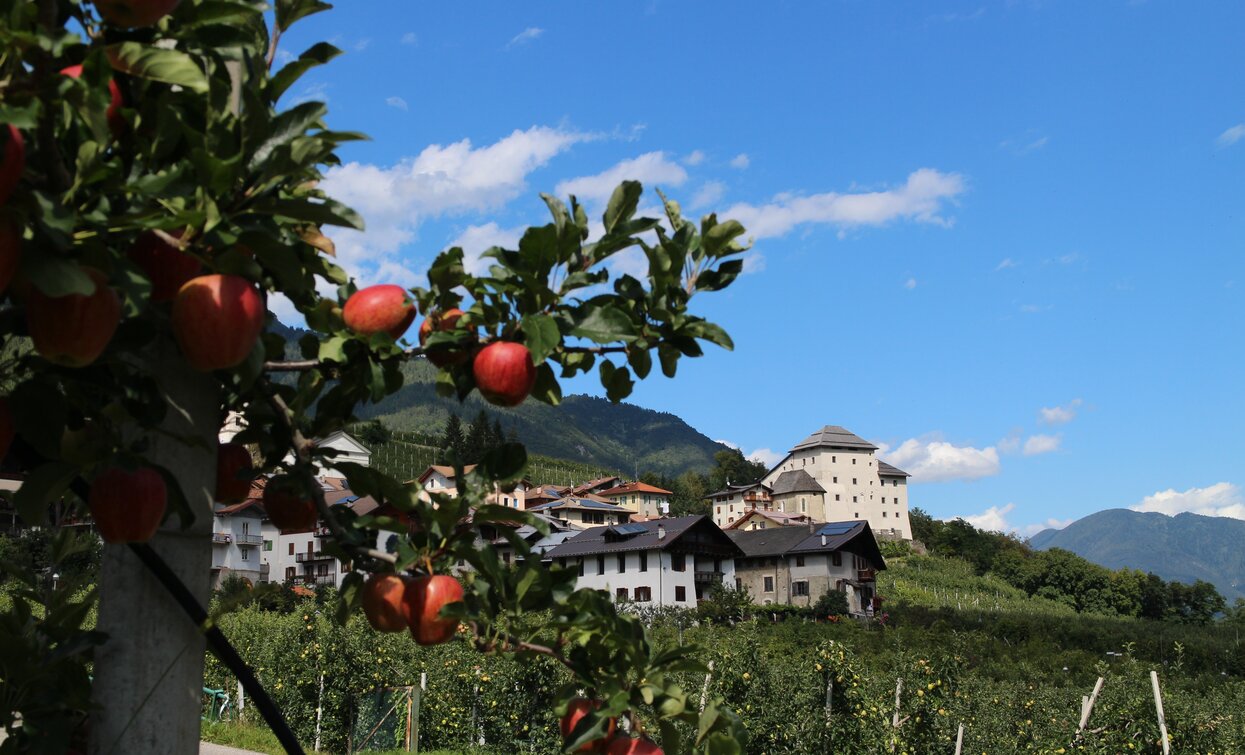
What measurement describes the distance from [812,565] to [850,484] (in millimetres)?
40243

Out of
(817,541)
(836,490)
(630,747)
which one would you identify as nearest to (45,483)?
(630,747)

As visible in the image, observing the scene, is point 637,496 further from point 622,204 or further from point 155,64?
point 155,64

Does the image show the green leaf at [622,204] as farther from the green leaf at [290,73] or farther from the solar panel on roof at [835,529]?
the solar panel on roof at [835,529]

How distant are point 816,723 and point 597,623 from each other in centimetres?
1043

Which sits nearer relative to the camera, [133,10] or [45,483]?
[133,10]

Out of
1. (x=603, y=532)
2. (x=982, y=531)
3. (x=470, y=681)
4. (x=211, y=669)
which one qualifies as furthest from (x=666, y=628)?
(x=982, y=531)

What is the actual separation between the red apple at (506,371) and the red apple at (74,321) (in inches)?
18.8

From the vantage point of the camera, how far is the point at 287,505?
1.51 m

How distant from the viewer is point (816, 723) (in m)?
10.9

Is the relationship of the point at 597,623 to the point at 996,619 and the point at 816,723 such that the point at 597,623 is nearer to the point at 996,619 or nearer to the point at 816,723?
the point at 816,723

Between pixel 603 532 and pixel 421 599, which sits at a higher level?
pixel 603 532

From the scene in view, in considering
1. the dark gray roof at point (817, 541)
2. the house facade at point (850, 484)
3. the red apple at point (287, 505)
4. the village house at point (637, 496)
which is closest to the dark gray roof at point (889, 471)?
the house facade at point (850, 484)

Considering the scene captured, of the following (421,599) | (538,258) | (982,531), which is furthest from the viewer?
(982,531)

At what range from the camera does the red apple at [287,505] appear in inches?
57.8
